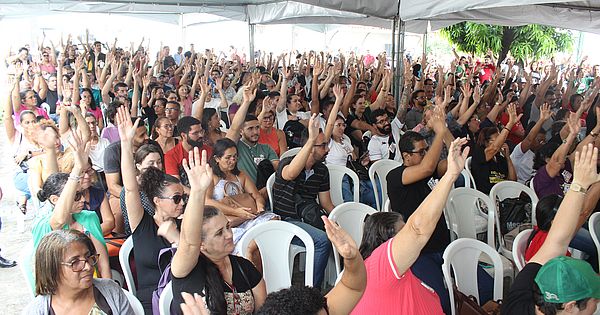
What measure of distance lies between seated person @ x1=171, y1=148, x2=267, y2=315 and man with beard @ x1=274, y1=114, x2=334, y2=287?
3.71 feet

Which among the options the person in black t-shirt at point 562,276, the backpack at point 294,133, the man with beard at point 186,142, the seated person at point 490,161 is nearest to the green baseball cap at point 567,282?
the person in black t-shirt at point 562,276

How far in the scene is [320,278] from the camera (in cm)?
362

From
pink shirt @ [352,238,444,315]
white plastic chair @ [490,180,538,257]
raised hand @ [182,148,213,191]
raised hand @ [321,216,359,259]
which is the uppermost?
raised hand @ [182,148,213,191]

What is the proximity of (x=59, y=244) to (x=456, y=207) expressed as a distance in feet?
9.55

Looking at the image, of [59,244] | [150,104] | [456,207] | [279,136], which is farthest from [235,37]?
[59,244]

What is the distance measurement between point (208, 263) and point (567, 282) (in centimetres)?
141

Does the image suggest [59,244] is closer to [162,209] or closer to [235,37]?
[162,209]

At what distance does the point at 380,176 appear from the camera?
495cm

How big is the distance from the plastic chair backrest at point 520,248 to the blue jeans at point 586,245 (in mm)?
836

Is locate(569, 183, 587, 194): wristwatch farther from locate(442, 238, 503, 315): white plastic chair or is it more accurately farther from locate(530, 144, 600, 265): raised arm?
locate(442, 238, 503, 315): white plastic chair

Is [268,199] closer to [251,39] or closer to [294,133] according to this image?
[294,133]

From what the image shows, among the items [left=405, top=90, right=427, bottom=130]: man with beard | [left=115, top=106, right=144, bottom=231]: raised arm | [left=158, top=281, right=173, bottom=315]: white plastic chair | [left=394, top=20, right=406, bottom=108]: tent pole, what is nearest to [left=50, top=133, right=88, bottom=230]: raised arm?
[left=115, top=106, right=144, bottom=231]: raised arm

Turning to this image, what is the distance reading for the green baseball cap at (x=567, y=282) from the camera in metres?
2.01

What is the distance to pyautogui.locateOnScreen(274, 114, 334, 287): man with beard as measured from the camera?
3619mm
